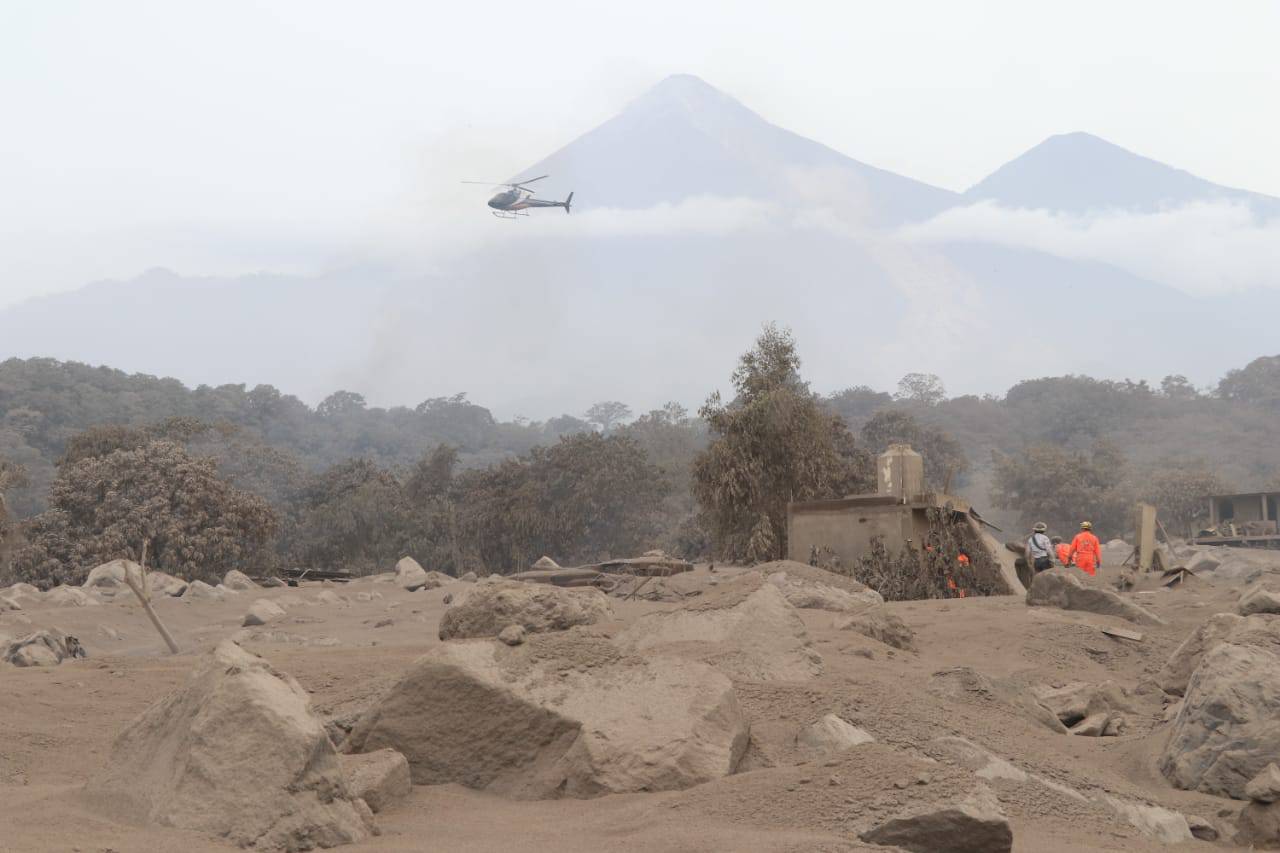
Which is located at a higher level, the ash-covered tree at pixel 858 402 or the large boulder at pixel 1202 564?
the ash-covered tree at pixel 858 402

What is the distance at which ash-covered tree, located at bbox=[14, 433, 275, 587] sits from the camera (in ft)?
93.4

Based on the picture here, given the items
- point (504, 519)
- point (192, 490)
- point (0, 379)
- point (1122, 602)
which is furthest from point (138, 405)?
point (1122, 602)

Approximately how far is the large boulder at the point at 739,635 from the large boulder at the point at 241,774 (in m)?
2.96

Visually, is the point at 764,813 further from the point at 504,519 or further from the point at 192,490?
the point at 504,519

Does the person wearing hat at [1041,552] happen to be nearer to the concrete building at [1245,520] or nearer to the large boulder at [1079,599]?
the large boulder at [1079,599]

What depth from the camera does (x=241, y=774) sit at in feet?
14.4

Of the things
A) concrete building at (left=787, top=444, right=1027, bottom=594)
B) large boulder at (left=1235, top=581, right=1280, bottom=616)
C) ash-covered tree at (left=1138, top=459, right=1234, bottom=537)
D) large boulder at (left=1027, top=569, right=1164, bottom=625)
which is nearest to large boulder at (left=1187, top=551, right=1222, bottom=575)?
concrete building at (left=787, top=444, right=1027, bottom=594)

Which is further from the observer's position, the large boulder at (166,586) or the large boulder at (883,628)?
the large boulder at (166,586)

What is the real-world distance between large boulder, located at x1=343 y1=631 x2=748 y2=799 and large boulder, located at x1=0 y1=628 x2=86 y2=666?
15.8 feet

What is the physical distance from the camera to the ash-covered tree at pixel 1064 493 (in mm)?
52625

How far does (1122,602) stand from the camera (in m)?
13.1

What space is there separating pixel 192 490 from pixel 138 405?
159 ft

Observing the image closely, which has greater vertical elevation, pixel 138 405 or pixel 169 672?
pixel 138 405

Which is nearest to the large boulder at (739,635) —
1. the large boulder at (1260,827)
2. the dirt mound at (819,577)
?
the large boulder at (1260,827)
